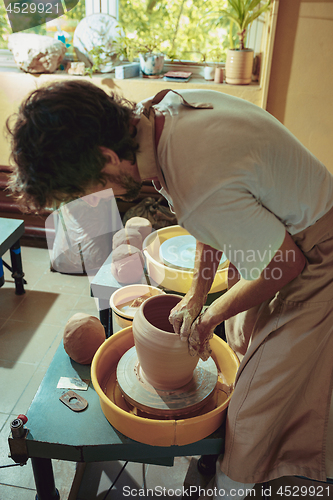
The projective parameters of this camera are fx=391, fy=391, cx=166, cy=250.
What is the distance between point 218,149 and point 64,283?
2.47m

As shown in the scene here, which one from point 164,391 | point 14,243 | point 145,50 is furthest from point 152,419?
point 145,50

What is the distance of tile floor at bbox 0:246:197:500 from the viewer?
1708 mm

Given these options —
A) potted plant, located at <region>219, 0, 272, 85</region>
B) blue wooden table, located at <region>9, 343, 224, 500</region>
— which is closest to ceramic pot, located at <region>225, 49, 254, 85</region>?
potted plant, located at <region>219, 0, 272, 85</region>

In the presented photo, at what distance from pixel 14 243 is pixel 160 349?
1917 millimetres

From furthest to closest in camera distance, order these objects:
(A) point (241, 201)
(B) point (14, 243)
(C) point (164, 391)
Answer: (B) point (14, 243)
(C) point (164, 391)
(A) point (241, 201)

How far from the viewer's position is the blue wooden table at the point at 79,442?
129 cm

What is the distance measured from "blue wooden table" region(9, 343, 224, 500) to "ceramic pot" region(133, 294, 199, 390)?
21 centimetres

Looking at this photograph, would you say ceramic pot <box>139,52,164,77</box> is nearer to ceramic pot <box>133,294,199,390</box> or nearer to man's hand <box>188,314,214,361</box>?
ceramic pot <box>133,294,199,390</box>

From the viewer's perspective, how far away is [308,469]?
133 centimetres

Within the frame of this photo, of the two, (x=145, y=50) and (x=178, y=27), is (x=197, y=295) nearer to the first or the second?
(x=145, y=50)

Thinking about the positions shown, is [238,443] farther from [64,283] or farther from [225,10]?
[225,10]

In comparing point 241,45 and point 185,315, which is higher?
point 241,45

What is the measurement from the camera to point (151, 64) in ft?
10.8

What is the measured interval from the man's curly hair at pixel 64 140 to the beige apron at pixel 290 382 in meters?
0.63
